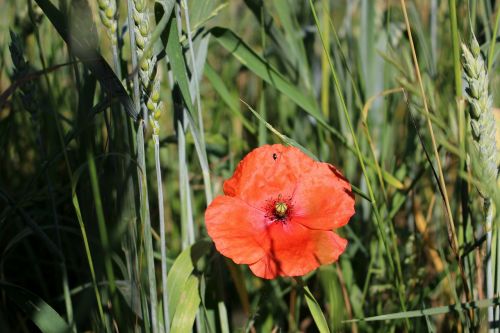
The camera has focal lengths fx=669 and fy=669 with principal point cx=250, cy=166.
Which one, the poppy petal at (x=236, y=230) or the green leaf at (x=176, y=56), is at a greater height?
the green leaf at (x=176, y=56)

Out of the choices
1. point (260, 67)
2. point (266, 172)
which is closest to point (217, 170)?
point (260, 67)

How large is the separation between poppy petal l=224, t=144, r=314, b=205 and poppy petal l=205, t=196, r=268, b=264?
2 cm

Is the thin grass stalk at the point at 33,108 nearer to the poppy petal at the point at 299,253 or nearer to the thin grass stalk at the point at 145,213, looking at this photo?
the thin grass stalk at the point at 145,213

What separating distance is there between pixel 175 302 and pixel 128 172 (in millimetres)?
193

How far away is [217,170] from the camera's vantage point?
46.6 inches

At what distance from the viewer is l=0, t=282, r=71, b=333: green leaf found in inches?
29.7

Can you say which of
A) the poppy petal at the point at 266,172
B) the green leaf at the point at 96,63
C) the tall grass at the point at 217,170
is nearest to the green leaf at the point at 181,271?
the tall grass at the point at 217,170

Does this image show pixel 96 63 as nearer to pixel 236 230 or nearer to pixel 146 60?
pixel 146 60

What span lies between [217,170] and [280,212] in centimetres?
Result: 42

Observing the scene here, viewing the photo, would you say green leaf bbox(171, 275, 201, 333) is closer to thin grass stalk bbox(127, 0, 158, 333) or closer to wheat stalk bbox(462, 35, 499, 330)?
thin grass stalk bbox(127, 0, 158, 333)

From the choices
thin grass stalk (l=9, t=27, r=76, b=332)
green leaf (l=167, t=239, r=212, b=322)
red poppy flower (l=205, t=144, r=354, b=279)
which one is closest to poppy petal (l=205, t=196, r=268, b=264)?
red poppy flower (l=205, t=144, r=354, b=279)

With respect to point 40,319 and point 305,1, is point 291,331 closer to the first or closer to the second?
point 40,319

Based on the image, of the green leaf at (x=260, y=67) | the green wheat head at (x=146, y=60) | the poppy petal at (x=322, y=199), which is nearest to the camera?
the green wheat head at (x=146, y=60)

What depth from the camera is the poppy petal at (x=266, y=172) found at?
76 cm
